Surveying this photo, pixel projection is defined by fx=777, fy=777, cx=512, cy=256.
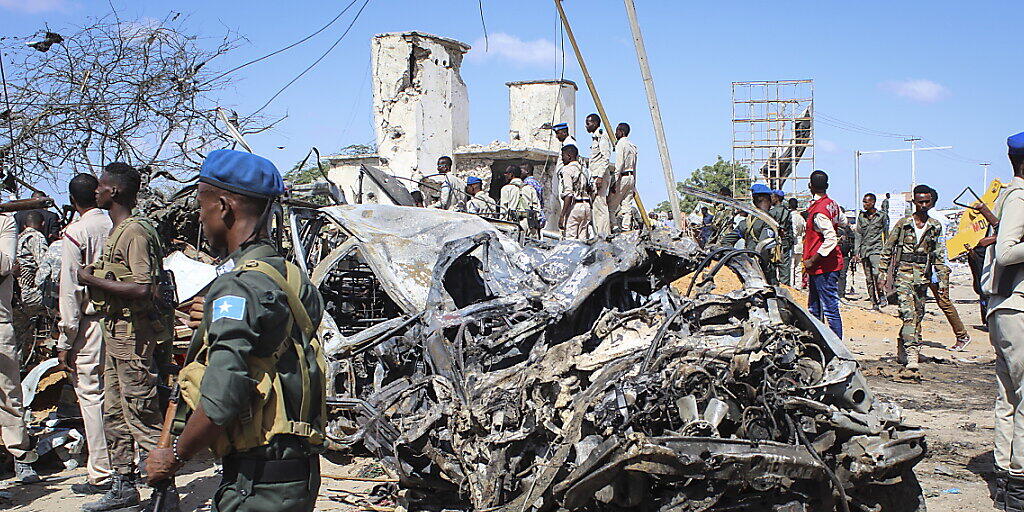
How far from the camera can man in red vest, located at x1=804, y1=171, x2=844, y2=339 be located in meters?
7.77

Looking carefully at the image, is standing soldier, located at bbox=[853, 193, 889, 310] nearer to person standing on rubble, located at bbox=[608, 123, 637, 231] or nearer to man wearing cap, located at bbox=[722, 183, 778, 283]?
man wearing cap, located at bbox=[722, 183, 778, 283]

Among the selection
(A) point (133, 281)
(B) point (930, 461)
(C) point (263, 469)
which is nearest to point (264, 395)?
(C) point (263, 469)

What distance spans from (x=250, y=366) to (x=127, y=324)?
2879mm

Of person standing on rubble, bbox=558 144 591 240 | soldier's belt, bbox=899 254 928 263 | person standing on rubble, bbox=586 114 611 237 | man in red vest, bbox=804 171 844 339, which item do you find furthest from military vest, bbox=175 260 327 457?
person standing on rubble, bbox=586 114 611 237

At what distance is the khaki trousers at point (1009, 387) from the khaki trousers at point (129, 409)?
4.91 m

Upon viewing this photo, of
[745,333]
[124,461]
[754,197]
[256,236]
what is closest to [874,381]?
[754,197]

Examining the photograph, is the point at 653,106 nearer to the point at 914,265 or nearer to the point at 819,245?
the point at 819,245

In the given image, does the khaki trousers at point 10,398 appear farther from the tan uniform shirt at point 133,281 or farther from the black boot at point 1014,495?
the black boot at point 1014,495

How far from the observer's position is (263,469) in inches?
85.0

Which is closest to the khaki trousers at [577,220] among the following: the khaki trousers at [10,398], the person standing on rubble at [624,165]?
the person standing on rubble at [624,165]

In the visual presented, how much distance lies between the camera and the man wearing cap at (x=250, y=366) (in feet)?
6.68

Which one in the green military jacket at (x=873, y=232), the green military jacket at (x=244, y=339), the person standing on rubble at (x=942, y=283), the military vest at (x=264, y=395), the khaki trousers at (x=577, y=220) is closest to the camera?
the green military jacket at (x=244, y=339)

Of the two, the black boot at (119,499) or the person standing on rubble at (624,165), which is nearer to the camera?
the black boot at (119,499)

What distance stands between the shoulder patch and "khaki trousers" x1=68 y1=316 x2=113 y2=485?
3.42 m
